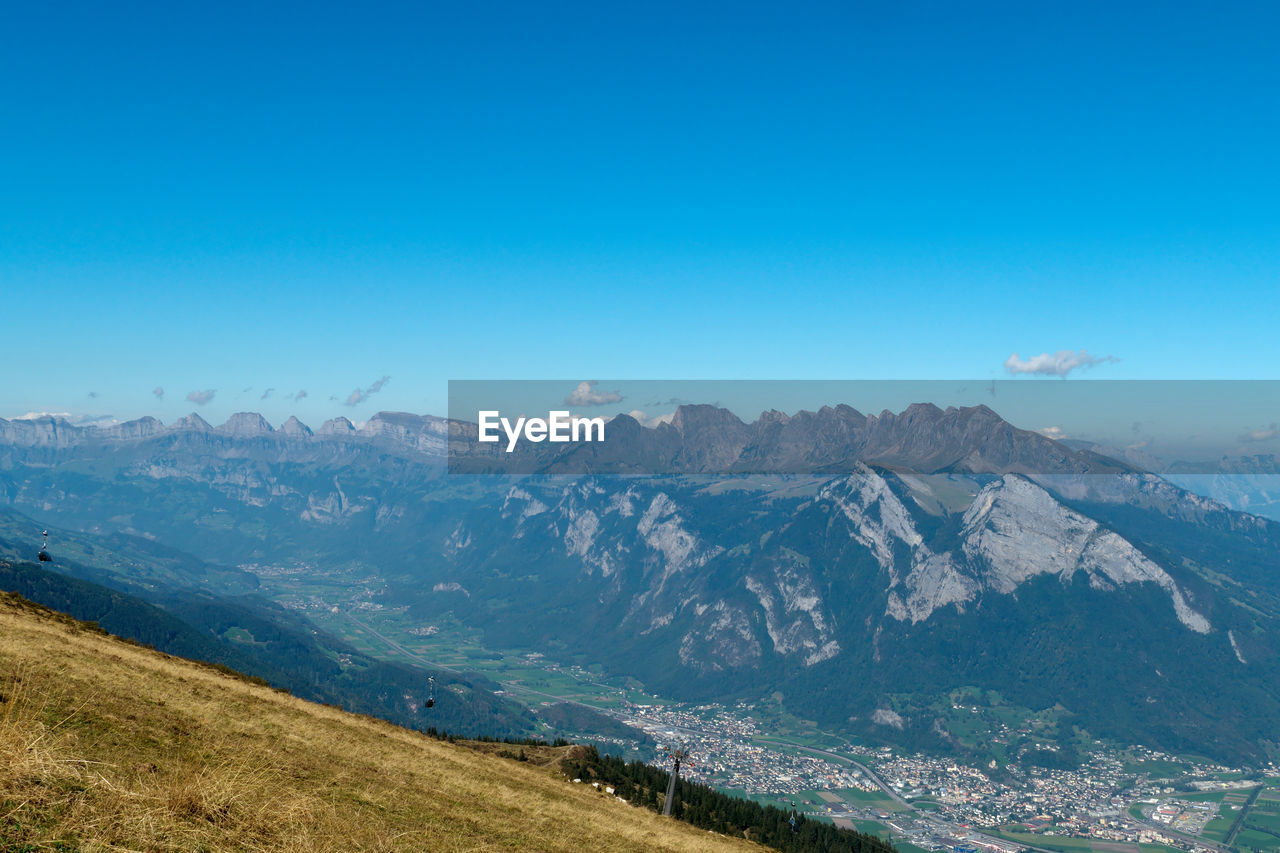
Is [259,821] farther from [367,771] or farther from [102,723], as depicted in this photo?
[367,771]

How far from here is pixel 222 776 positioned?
2002 cm

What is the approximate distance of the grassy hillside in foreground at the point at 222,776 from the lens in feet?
55.0

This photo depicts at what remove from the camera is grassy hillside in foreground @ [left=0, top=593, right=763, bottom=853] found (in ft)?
55.0

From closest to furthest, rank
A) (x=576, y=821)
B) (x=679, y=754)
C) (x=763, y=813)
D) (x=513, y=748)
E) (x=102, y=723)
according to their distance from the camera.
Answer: (x=102, y=723) < (x=576, y=821) < (x=679, y=754) < (x=513, y=748) < (x=763, y=813)

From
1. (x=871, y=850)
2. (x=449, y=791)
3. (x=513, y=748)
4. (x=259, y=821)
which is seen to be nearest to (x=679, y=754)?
(x=513, y=748)

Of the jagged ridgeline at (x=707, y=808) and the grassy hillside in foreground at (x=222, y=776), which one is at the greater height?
the grassy hillside in foreground at (x=222, y=776)

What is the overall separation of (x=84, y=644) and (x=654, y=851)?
125 feet

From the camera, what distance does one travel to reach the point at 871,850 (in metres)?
128

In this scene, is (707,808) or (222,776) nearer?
(222,776)

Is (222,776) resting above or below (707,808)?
above

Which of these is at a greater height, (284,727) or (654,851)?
(284,727)

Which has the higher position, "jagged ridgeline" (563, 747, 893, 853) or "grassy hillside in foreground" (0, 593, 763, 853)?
"grassy hillside in foreground" (0, 593, 763, 853)

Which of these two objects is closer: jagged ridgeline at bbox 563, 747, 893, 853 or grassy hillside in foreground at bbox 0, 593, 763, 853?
grassy hillside in foreground at bbox 0, 593, 763, 853

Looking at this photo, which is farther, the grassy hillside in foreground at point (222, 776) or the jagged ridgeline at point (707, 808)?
the jagged ridgeline at point (707, 808)
